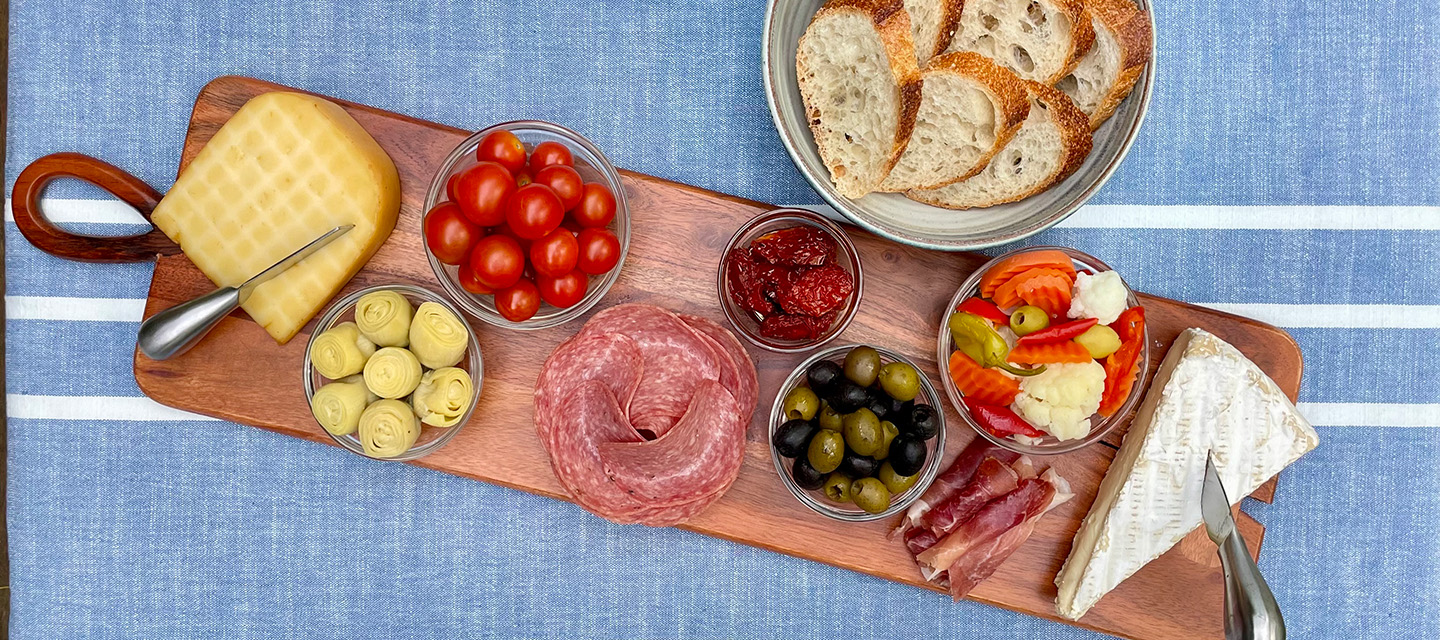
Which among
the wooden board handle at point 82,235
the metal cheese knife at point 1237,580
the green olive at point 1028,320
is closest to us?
the metal cheese knife at point 1237,580

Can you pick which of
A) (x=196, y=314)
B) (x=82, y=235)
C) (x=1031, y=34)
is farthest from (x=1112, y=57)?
(x=82, y=235)

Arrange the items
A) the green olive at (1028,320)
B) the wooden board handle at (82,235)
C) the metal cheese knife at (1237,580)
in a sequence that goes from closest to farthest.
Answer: the metal cheese knife at (1237,580) < the green olive at (1028,320) < the wooden board handle at (82,235)

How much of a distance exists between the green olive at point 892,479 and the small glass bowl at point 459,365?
0.70m

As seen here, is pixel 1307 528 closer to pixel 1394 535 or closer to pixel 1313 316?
pixel 1394 535

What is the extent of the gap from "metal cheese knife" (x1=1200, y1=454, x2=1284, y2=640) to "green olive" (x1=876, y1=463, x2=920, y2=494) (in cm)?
52

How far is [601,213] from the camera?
143 centimetres

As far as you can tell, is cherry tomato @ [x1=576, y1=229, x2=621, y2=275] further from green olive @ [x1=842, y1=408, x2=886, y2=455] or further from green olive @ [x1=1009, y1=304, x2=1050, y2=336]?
green olive @ [x1=1009, y1=304, x2=1050, y2=336]

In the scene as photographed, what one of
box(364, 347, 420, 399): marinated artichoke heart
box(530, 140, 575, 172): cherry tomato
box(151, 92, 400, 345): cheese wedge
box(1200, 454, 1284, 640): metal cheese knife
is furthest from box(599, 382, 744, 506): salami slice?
box(1200, 454, 1284, 640): metal cheese knife

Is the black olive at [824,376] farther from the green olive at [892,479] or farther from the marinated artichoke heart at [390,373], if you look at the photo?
the marinated artichoke heart at [390,373]

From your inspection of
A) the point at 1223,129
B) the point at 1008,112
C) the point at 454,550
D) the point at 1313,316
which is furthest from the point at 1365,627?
the point at 454,550

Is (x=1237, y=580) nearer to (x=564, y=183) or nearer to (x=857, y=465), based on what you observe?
(x=857, y=465)

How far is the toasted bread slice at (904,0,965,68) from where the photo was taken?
1357 millimetres

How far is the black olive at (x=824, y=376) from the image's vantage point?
4.66ft

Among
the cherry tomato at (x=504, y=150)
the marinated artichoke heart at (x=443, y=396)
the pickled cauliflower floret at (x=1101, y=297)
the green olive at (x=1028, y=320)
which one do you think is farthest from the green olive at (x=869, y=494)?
the cherry tomato at (x=504, y=150)
